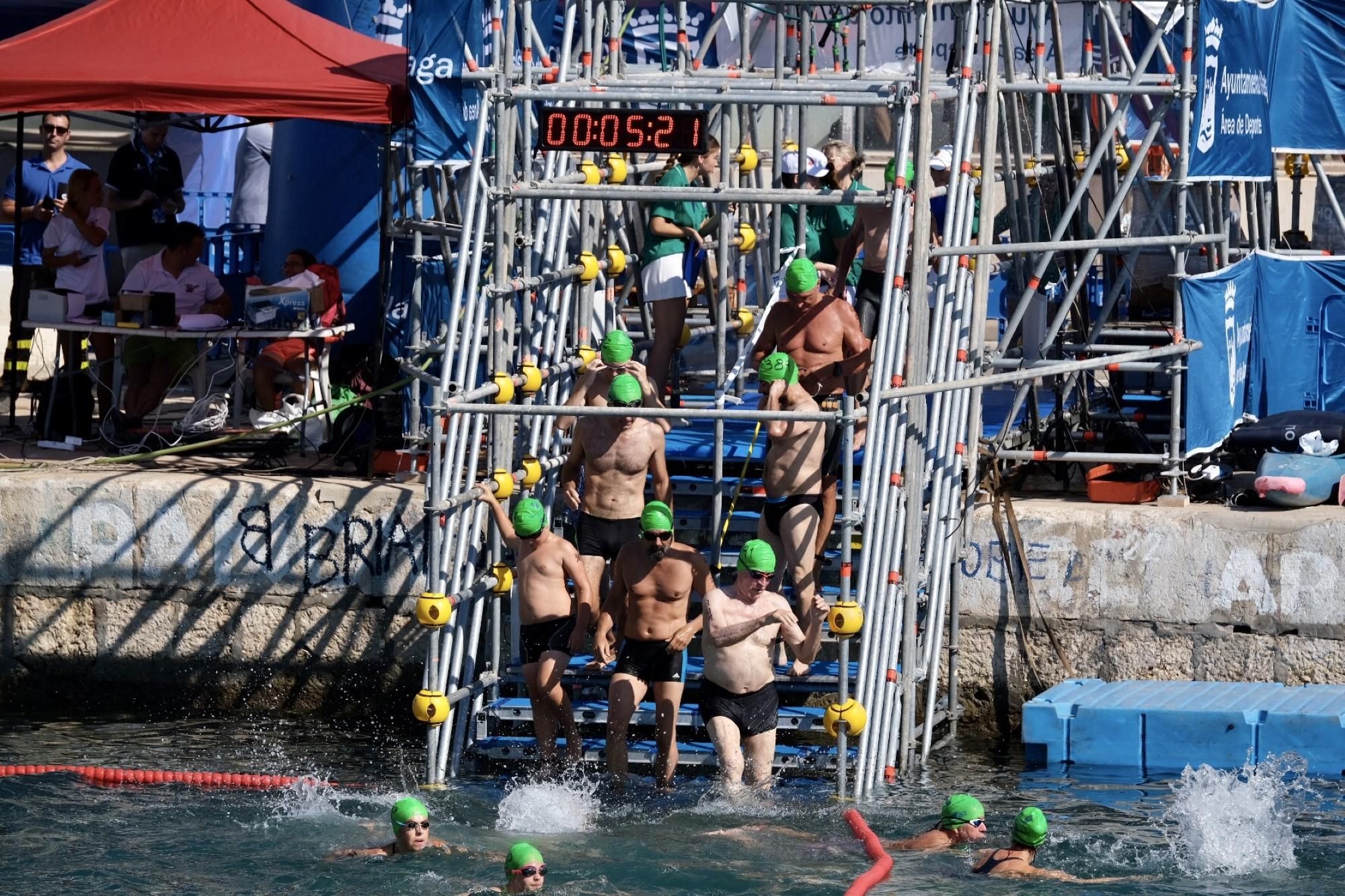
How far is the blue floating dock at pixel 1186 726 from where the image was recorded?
11969 mm

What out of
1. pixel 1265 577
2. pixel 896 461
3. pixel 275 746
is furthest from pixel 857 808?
pixel 275 746

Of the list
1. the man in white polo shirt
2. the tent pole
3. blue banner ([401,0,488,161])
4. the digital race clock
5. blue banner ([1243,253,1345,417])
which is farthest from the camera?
the tent pole

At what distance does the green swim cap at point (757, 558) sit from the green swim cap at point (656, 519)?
0.49 metres

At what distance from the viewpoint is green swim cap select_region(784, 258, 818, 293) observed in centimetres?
1271

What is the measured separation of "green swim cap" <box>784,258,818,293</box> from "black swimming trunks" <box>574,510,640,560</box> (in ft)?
5.89

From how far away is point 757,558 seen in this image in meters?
11.3

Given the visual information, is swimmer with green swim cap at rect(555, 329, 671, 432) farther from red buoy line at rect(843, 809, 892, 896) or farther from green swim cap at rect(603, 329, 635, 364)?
red buoy line at rect(843, 809, 892, 896)

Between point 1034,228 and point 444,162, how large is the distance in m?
4.23

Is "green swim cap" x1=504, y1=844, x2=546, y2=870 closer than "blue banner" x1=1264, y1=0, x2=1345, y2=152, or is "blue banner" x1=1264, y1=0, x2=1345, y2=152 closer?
"green swim cap" x1=504, y1=844, x2=546, y2=870

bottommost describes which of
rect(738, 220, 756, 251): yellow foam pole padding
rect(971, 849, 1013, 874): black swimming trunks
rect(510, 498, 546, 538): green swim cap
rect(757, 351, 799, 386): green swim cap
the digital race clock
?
rect(971, 849, 1013, 874): black swimming trunks

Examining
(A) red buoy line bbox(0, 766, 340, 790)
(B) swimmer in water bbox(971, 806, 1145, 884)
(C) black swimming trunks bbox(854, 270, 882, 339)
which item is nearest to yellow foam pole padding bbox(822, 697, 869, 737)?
(B) swimmer in water bbox(971, 806, 1145, 884)

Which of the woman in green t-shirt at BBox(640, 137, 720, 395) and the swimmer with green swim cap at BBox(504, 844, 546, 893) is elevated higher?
the woman in green t-shirt at BBox(640, 137, 720, 395)

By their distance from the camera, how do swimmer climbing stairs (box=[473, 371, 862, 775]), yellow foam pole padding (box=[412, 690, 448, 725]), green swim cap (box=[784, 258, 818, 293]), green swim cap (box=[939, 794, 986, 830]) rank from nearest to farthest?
green swim cap (box=[939, 794, 986, 830])
yellow foam pole padding (box=[412, 690, 448, 725])
swimmer climbing stairs (box=[473, 371, 862, 775])
green swim cap (box=[784, 258, 818, 293])

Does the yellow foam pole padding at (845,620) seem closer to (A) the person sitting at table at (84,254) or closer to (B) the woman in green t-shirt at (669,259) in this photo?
(B) the woman in green t-shirt at (669,259)
